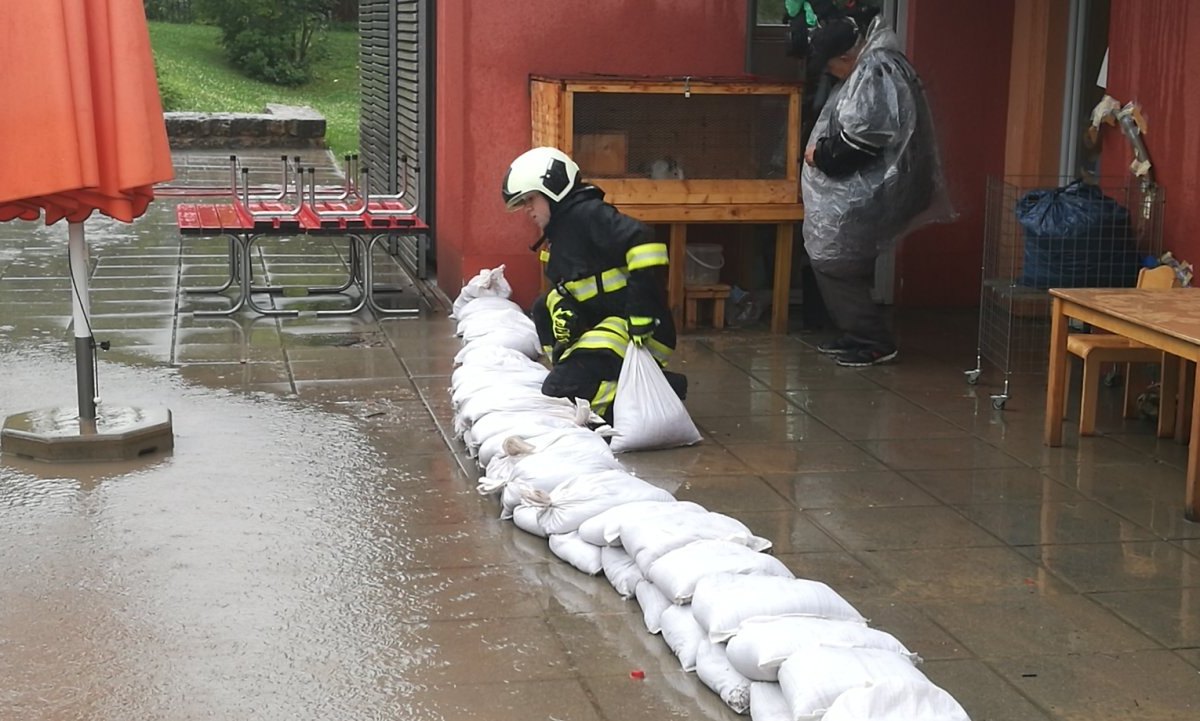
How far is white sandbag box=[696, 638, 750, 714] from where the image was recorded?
4.43 meters

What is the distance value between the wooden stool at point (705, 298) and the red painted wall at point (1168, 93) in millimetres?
2761

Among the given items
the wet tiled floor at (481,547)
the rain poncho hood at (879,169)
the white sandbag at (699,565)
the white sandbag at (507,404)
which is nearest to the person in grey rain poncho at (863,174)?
the rain poncho hood at (879,169)

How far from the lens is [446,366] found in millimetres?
9086

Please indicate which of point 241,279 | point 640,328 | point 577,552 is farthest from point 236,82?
point 577,552

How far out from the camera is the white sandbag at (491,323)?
358 inches

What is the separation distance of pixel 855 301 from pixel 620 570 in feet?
14.2

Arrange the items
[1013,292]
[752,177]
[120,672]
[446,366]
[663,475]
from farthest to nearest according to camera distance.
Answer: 1. [752,177]
2. [446,366]
3. [1013,292]
4. [663,475]
5. [120,672]

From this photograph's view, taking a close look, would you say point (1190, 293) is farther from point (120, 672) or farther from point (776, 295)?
point (120, 672)

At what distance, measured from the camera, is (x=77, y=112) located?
640cm

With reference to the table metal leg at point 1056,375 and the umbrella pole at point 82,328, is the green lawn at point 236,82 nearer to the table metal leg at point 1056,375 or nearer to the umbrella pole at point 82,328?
the umbrella pole at point 82,328

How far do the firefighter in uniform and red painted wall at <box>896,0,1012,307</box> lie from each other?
3878 millimetres

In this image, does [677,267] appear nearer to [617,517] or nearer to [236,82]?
[617,517]

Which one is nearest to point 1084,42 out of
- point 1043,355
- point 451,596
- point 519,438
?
point 1043,355

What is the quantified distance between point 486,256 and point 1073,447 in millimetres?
4416
